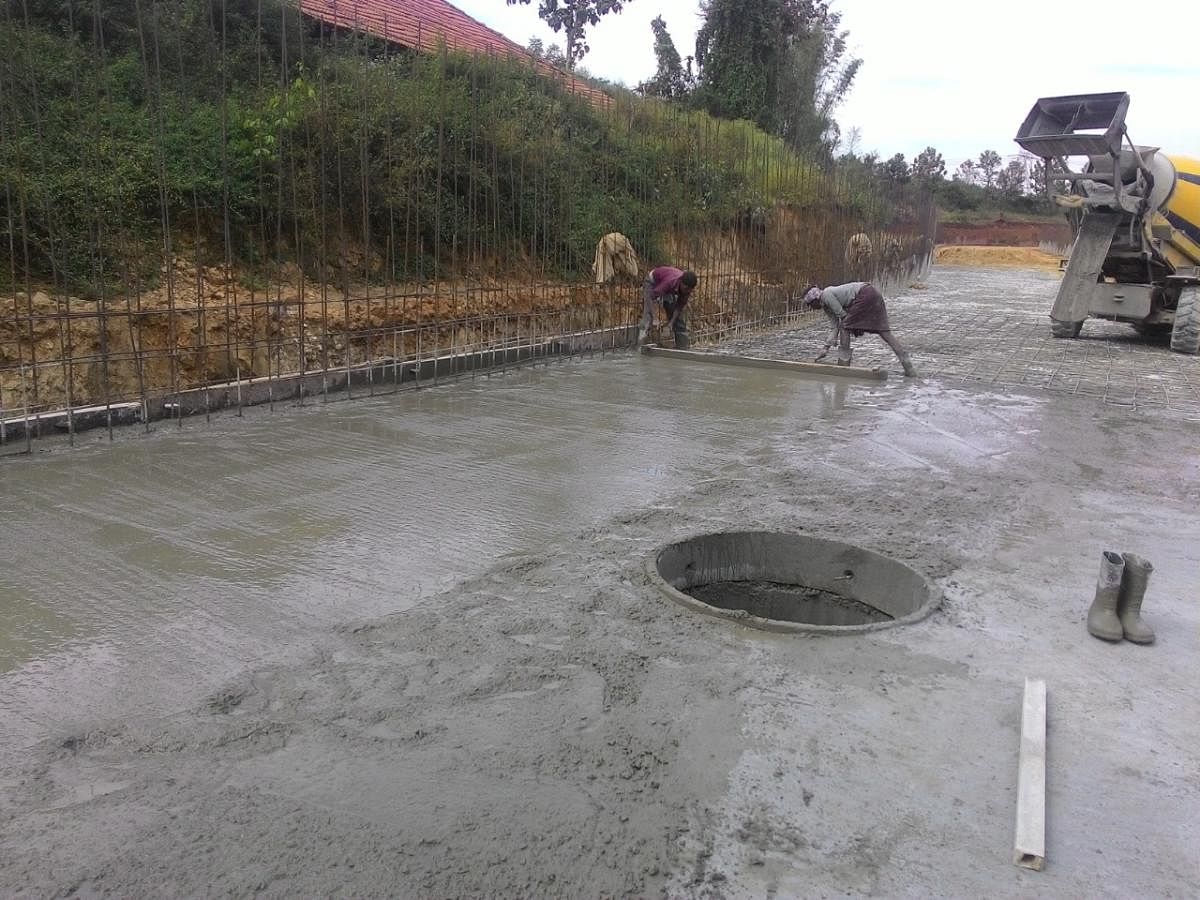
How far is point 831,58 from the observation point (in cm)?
2538

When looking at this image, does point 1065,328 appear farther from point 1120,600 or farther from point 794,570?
point 1120,600

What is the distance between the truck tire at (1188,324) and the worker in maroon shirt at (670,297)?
6405 mm

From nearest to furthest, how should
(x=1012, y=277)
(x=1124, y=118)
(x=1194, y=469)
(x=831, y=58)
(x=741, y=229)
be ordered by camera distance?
(x=1194, y=469), (x=1124, y=118), (x=741, y=229), (x=831, y=58), (x=1012, y=277)

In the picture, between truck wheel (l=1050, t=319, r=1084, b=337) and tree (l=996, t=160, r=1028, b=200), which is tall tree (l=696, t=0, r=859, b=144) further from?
tree (l=996, t=160, r=1028, b=200)

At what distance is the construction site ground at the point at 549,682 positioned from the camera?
7.11 feet

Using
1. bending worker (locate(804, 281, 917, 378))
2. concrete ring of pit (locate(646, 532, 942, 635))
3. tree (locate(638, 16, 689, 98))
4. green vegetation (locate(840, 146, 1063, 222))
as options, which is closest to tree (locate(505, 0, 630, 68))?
tree (locate(638, 16, 689, 98))

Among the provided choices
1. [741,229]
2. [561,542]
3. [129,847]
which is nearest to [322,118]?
[561,542]

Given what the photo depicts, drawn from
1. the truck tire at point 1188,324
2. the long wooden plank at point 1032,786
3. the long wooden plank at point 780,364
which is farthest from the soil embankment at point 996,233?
the long wooden plank at point 1032,786

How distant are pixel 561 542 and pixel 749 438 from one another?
2635 millimetres

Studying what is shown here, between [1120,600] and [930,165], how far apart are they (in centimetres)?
5128

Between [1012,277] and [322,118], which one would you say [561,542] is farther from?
[1012,277]

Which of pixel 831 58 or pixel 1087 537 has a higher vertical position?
pixel 831 58

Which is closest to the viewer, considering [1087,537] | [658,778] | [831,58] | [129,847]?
[129,847]

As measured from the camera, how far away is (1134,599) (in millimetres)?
3383
